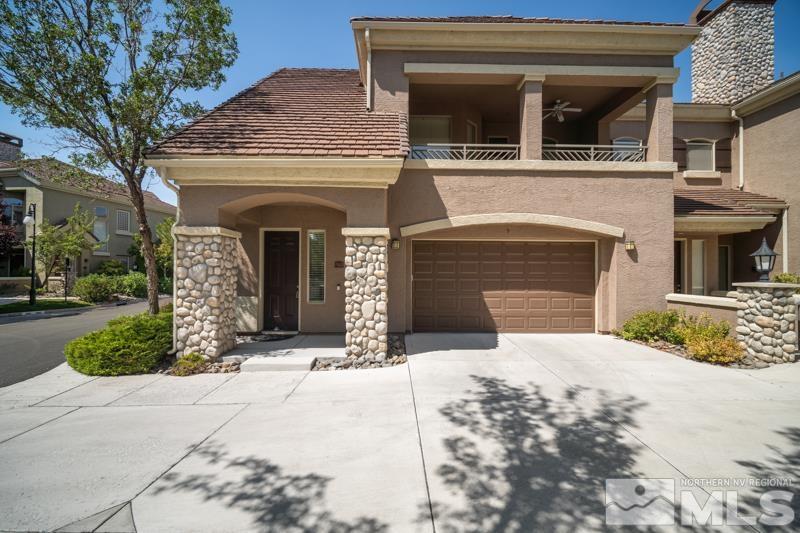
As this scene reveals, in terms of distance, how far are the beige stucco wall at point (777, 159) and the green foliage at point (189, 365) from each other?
1606 centimetres

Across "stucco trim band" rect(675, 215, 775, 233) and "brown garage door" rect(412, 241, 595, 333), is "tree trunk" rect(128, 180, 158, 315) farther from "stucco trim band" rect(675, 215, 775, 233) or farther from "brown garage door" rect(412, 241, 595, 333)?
"stucco trim band" rect(675, 215, 775, 233)

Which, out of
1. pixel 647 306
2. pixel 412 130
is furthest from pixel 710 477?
pixel 412 130

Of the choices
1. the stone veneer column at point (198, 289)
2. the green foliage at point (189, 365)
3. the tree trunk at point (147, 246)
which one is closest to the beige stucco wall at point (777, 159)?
the stone veneer column at point (198, 289)

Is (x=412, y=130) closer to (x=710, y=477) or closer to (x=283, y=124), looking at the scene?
(x=283, y=124)

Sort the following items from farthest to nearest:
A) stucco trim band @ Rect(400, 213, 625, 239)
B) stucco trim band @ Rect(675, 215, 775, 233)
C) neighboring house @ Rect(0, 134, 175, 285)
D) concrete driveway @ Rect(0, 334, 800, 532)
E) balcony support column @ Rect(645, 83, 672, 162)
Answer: neighboring house @ Rect(0, 134, 175, 285) → stucco trim band @ Rect(675, 215, 775, 233) → balcony support column @ Rect(645, 83, 672, 162) → stucco trim band @ Rect(400, 213, 625, 239) → concrete driveway @ Rect(0, 334, 800, 532)

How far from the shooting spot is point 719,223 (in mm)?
10375

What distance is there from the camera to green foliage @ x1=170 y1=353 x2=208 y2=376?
264 inches

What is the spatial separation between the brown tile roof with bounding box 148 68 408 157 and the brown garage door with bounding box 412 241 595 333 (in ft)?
10.7

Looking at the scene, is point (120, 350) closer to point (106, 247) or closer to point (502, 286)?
point (502, 286)

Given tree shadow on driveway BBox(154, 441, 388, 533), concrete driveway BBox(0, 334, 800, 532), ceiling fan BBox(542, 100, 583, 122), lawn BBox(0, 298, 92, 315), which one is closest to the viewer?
tree shadow on driveway BBox(154, 441, 388, 533)

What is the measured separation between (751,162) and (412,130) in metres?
11.6

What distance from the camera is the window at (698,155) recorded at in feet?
41.5

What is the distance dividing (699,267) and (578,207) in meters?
5.92

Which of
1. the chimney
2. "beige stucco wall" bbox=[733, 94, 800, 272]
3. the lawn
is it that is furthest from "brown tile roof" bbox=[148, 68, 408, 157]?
the chimney
